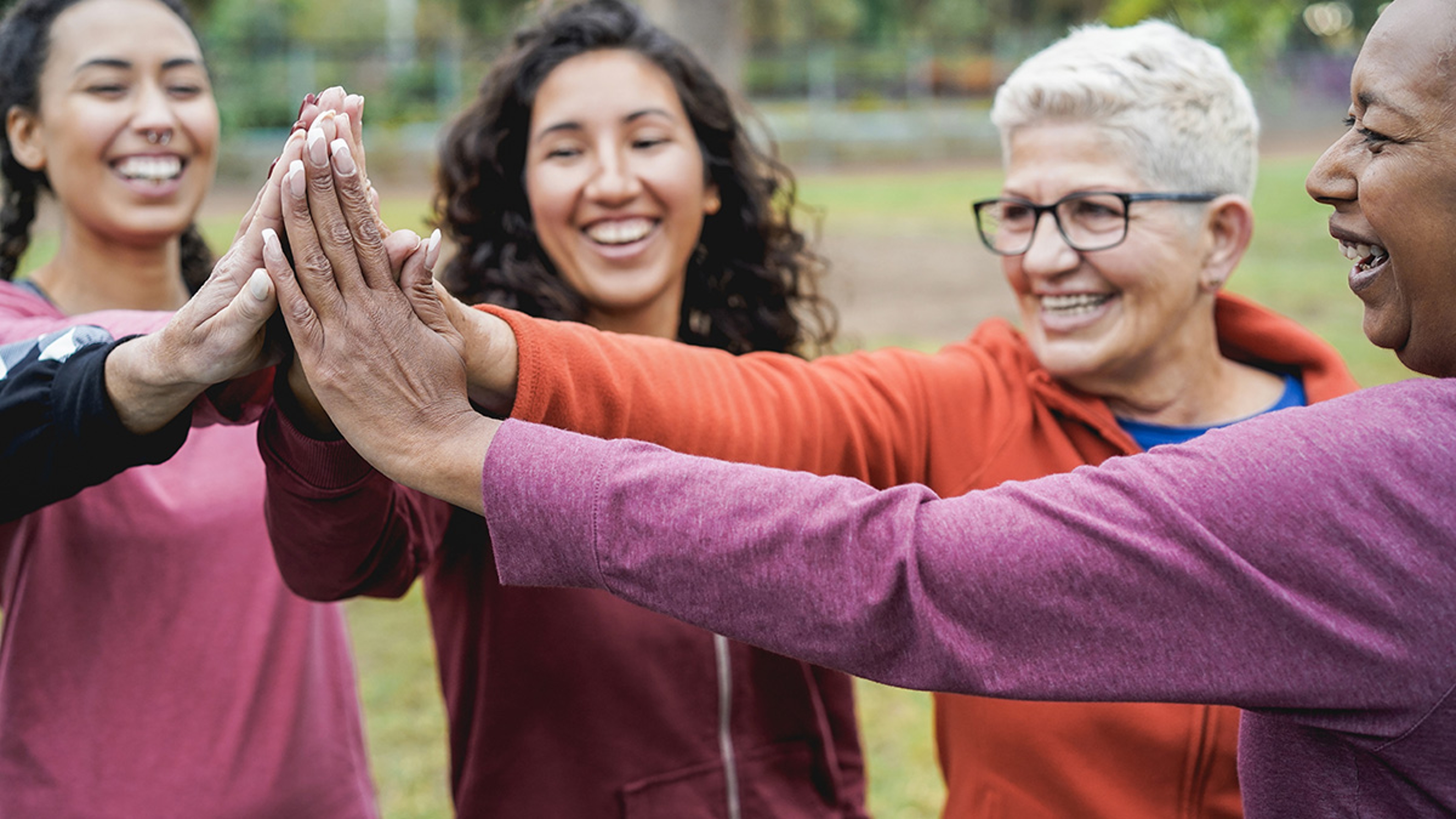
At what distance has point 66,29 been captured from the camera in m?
2.64

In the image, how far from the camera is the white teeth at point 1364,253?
159cm

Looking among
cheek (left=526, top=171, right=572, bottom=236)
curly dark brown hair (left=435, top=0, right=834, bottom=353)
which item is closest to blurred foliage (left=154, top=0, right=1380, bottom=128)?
curly dark brown hair (left=435, top=0, right=834, bottom=353)

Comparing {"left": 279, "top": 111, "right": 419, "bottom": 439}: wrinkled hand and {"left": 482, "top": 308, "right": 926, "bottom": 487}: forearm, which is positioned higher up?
{"left": 279, "top": 111, "right": 419, "bottom": 439}: wrinkled hand

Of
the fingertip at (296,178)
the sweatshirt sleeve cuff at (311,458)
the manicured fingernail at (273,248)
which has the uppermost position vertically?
the fingertip at (296,178)

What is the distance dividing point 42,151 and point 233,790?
1.45 metres

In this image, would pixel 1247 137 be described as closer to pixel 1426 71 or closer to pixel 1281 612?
pixel 1426 71

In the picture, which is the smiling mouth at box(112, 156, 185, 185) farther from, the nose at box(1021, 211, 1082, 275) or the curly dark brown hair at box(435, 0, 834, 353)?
the nose at box(1021, 211, 1082, 275)

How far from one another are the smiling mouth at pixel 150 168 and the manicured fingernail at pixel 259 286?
48.5 inches

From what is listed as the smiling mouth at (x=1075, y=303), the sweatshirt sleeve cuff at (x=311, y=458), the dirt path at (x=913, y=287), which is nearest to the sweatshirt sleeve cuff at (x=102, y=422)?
the sweatshirt sleeve cuff at (x=311, y=458)

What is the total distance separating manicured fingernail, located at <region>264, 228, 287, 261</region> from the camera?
1.63 metres

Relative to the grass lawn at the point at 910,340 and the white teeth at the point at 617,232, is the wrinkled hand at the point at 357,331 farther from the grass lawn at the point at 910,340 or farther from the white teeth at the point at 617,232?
the grass lawn at the point at 910,340

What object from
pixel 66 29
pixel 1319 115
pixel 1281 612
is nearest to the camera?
pixel 1281 612

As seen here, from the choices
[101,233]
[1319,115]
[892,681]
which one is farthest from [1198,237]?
[1319,115]

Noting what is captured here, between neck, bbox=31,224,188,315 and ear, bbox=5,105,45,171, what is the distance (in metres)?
0.17
